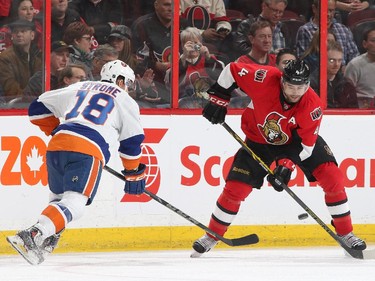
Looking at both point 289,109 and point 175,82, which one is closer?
point 289,109

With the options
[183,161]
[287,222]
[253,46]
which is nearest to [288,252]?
[287,222]

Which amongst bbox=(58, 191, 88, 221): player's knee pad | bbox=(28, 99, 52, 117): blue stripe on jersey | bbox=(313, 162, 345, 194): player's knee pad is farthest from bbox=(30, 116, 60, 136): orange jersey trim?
bbox=(313, 162, 345, 194): player's knee pad

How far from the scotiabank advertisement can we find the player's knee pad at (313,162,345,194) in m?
0.70

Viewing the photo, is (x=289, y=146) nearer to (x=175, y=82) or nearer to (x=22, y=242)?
(x=175, y=82)

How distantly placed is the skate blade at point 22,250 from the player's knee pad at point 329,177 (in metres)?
1.61

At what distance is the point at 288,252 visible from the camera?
258 inches

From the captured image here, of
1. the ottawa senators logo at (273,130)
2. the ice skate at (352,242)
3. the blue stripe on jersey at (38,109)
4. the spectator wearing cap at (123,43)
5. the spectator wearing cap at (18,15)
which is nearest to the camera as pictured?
the blue stripe on jersey at (38,109)

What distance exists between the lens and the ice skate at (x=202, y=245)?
20.6 feet

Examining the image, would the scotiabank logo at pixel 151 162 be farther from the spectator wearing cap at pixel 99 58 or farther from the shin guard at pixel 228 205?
the shin guard at pixel 228 205

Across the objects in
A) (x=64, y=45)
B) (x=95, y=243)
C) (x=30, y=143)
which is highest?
(x=64, y=45)

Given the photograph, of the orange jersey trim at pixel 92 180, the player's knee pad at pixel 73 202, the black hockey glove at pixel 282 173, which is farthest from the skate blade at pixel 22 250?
the black hockey glove at pixel 282 173

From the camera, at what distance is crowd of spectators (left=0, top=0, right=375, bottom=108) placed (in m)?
6.65

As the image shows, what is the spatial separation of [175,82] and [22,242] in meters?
1.97

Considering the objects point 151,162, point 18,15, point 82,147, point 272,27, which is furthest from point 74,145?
point 272,27
